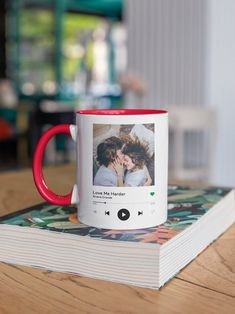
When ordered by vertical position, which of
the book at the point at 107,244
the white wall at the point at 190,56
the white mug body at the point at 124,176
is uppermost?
the white wall at the point at 190,56

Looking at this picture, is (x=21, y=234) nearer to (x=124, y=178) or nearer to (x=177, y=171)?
(x=124, y=178)

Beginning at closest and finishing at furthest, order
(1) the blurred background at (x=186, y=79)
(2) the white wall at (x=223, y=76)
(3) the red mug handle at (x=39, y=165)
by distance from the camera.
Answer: (3) the red mug handle at (x=39, y=165) → (1) the blurred background at (x=186, y=79) → (2) the white wall at (x=223, y=76)

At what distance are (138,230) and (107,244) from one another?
6 centimetres

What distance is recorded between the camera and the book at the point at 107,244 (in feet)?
1.81

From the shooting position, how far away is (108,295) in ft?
1.76

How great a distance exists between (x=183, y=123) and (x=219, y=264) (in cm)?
197

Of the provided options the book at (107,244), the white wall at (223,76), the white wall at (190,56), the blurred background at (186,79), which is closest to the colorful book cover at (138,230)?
the book at (107,244)

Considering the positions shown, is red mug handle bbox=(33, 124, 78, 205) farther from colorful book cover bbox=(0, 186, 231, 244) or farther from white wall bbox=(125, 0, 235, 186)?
white wall bbox=(125, 0, 235, 186)

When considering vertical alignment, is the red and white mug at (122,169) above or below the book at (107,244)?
above

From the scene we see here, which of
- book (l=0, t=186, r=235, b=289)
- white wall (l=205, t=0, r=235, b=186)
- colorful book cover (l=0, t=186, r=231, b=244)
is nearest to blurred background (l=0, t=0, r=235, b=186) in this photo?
white wall (l=205, t=0, r=235, b=186)

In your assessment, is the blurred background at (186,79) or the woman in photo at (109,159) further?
the blurred background at (186,79)

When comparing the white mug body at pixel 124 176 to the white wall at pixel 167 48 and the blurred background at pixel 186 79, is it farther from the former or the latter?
the white wall at pixel 167 48

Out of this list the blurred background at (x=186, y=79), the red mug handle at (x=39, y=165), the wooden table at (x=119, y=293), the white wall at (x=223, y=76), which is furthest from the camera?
the white wall at (x=223, y=76)

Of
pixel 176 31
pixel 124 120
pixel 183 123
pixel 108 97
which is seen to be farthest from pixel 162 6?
pixel 108 97
